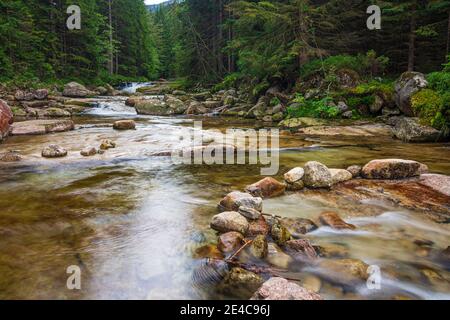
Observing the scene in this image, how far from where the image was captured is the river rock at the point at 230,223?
3.79m

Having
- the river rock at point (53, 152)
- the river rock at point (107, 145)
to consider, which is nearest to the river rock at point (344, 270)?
the river rock at point (53, 152)

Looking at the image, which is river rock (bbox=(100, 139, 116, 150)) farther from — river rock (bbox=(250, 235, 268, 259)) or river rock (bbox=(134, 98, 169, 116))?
river rock (bbox=(134, 98, 169, 116))

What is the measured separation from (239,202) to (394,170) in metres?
3.25

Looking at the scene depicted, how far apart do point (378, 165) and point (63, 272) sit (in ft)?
17.2

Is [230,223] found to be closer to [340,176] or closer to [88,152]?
[340,176]

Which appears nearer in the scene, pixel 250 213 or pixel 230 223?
pixel 230 223

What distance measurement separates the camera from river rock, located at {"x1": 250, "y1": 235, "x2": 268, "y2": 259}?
3293mm

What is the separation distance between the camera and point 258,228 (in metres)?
3.81

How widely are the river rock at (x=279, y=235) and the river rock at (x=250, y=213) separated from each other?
1.07ft

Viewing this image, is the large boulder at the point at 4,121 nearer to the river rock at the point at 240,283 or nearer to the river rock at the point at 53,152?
the river rock at the point at 53,152

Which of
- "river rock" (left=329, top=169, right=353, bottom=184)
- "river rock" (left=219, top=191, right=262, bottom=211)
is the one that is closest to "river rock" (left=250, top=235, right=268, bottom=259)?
"river rock" (left=219, top=191, right=262, bottom=211)

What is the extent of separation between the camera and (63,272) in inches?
120

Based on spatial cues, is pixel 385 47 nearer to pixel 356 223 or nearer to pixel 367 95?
pixel 367 95

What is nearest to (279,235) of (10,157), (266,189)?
(266,189)
